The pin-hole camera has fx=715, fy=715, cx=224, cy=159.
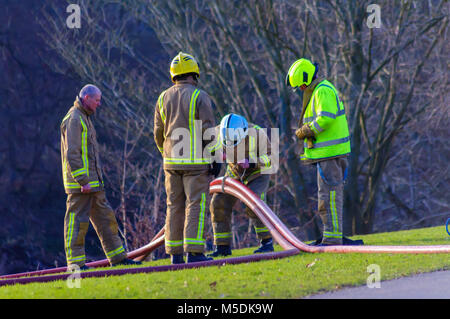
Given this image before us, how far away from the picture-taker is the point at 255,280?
6227 mm

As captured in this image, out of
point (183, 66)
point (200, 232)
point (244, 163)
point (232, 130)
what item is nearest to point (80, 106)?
point (183, 66)

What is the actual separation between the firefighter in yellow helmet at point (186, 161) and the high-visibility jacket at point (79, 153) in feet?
2.80

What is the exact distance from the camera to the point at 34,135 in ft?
70.2

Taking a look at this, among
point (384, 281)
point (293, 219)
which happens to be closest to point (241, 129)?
point (384, 281)

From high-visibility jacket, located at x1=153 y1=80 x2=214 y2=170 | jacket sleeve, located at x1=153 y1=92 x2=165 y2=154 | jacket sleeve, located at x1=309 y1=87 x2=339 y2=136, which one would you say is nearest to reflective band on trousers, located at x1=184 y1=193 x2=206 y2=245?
high-visibility jacket, located at x1=153 y1=80 x2=214 y2=170

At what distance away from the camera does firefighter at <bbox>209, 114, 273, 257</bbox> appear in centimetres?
862

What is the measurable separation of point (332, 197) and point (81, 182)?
284 cm

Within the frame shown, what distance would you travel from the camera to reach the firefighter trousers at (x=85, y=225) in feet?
26.0

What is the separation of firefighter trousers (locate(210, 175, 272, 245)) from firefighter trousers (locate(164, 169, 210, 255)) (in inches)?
48.6

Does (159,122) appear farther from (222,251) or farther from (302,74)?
(222,251)

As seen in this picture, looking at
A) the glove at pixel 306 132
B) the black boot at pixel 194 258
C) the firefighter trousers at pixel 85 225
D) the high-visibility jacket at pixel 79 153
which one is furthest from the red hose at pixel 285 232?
the high-visibility jacket at pixel 79 153

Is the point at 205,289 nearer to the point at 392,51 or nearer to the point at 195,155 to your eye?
the point at 195,155

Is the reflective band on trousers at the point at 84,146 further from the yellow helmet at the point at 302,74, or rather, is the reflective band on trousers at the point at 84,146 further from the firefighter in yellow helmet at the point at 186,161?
the yellow helmet at the point at 302,74

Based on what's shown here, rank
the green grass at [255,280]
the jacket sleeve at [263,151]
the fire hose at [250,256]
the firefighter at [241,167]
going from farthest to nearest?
1. the jacket sleeve at [263,151]
2. the firefighter at [241,167]
3. the fire hose at [250,256]
4. the green grass at [255,280]
